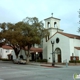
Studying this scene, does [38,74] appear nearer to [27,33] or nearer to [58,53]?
[27,33]

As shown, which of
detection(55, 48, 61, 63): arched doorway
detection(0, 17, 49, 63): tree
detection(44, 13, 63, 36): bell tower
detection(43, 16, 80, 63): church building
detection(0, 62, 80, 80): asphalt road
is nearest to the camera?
detection(0, 62, 80, 80): asphalt road

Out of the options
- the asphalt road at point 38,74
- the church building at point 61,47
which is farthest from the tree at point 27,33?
the asphalt road at point 38,74

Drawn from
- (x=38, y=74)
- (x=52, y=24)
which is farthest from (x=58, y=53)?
(x=38, y=74)

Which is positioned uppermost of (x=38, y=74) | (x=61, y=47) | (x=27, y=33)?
(x=27, y=33)

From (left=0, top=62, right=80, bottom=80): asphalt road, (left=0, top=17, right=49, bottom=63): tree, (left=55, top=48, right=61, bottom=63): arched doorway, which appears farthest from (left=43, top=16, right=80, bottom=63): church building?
(left=0, top=62, right=80, bottom=80): asphalt road

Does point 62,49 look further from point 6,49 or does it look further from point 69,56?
point 6,49

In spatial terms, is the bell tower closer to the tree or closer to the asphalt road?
the tree

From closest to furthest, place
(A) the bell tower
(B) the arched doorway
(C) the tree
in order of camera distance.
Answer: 1. (C) the tree
2. (B) the arched doorway
3. (A) the bell tower

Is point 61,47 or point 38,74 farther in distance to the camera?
point 61,47

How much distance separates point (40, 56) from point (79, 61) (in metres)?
19.3

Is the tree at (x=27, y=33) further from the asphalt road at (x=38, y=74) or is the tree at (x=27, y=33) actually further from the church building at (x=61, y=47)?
the asphalt road at (x=38, y=74)

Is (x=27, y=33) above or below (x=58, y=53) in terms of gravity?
above

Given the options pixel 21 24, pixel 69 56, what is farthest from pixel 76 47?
pixel 21 24

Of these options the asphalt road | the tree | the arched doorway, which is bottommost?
the asphalt road
